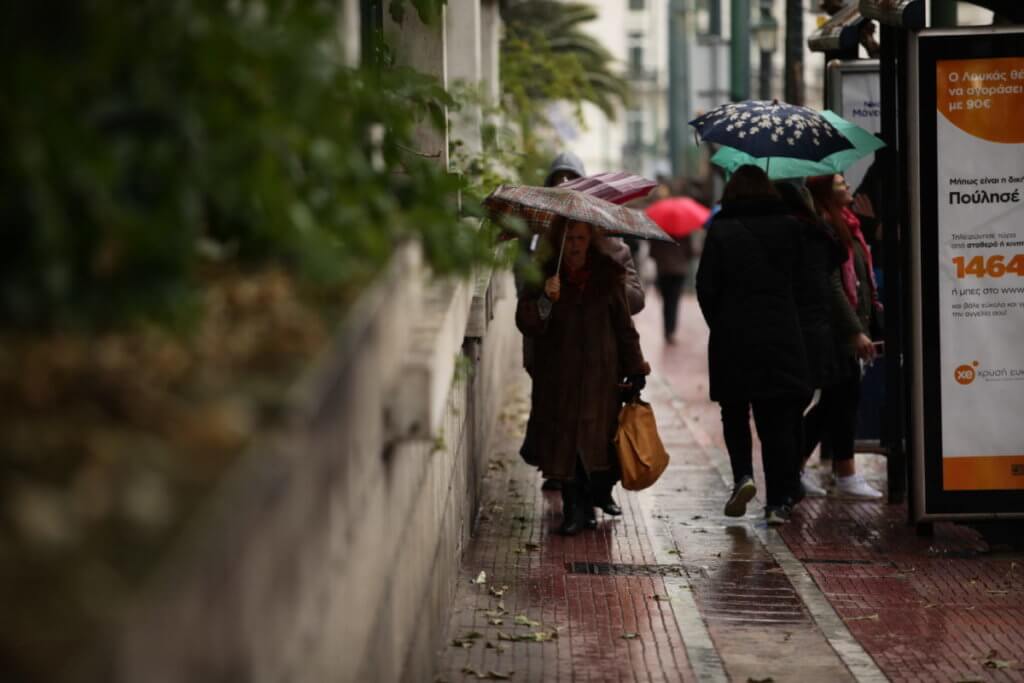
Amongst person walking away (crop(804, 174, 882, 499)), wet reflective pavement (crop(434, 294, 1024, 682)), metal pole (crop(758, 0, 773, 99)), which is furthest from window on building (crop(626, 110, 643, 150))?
wet reflective pavement (crop(434, 294, 1024, 682))

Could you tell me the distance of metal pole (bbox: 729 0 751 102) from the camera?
25.6 metres

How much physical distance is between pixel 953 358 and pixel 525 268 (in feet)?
14.6

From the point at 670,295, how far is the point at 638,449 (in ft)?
42.0

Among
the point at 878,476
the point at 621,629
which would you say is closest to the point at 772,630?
the point at 621,629

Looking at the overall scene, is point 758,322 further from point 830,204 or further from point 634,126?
point 634,126

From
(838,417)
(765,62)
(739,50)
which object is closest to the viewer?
(838,417)

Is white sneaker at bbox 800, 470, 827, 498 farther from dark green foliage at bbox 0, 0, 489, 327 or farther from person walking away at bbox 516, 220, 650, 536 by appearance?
dark green foliage at bbox 0, 0, 489, 327

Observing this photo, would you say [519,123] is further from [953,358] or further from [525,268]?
[525,268]

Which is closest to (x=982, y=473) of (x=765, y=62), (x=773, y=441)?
(x=773, y=441)

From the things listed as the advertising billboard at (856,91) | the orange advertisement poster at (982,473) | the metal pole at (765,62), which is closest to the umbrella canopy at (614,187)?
the orange advertisement poster at (982,473)

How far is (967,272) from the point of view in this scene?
27.0 feet

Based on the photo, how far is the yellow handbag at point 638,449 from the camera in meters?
8.60

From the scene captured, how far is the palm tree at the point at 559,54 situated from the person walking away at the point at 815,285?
28.4 ft

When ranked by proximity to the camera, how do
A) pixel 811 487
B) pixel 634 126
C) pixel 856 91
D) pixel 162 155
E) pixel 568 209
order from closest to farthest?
1. pixel 162 155
2. pixel 568 209
3. pixel 811 487
4. pixel 856 91
5. pixel 634 126
